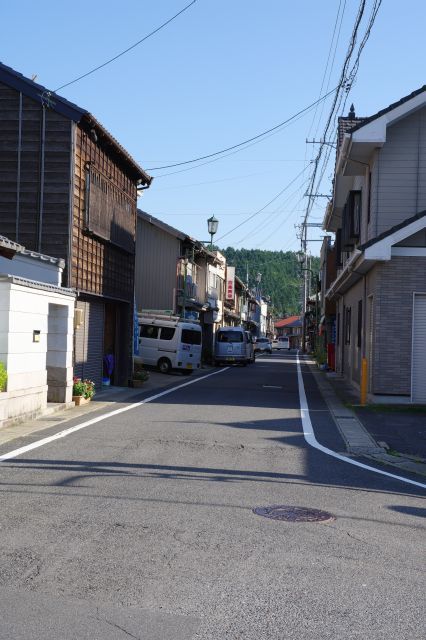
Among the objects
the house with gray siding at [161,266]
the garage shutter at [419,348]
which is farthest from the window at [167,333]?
the garage shutter at [419,348]

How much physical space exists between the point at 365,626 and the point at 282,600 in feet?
1.95

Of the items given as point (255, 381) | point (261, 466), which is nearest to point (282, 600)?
point (261, 466)

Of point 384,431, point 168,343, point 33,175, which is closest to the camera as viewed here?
point 384,431

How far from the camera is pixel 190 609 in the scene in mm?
4707

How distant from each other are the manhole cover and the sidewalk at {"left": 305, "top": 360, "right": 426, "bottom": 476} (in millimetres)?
3211

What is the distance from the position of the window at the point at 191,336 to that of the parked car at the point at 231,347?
9.89 meters

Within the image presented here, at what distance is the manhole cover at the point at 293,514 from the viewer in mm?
7090

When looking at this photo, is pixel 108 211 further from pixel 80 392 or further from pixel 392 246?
pixel 392 246

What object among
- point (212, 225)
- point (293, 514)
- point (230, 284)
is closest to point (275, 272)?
point (230, 284)

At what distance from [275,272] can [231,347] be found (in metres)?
115

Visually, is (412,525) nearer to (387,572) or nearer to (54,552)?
(387,572)

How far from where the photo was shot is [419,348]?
61.1 ft

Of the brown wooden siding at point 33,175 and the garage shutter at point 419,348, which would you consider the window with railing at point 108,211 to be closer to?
the brown wooden siding at point 33,175

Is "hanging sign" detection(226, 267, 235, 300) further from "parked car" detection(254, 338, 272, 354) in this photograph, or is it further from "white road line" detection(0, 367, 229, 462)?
"white road line" detection(0, 367, 229, 462)
